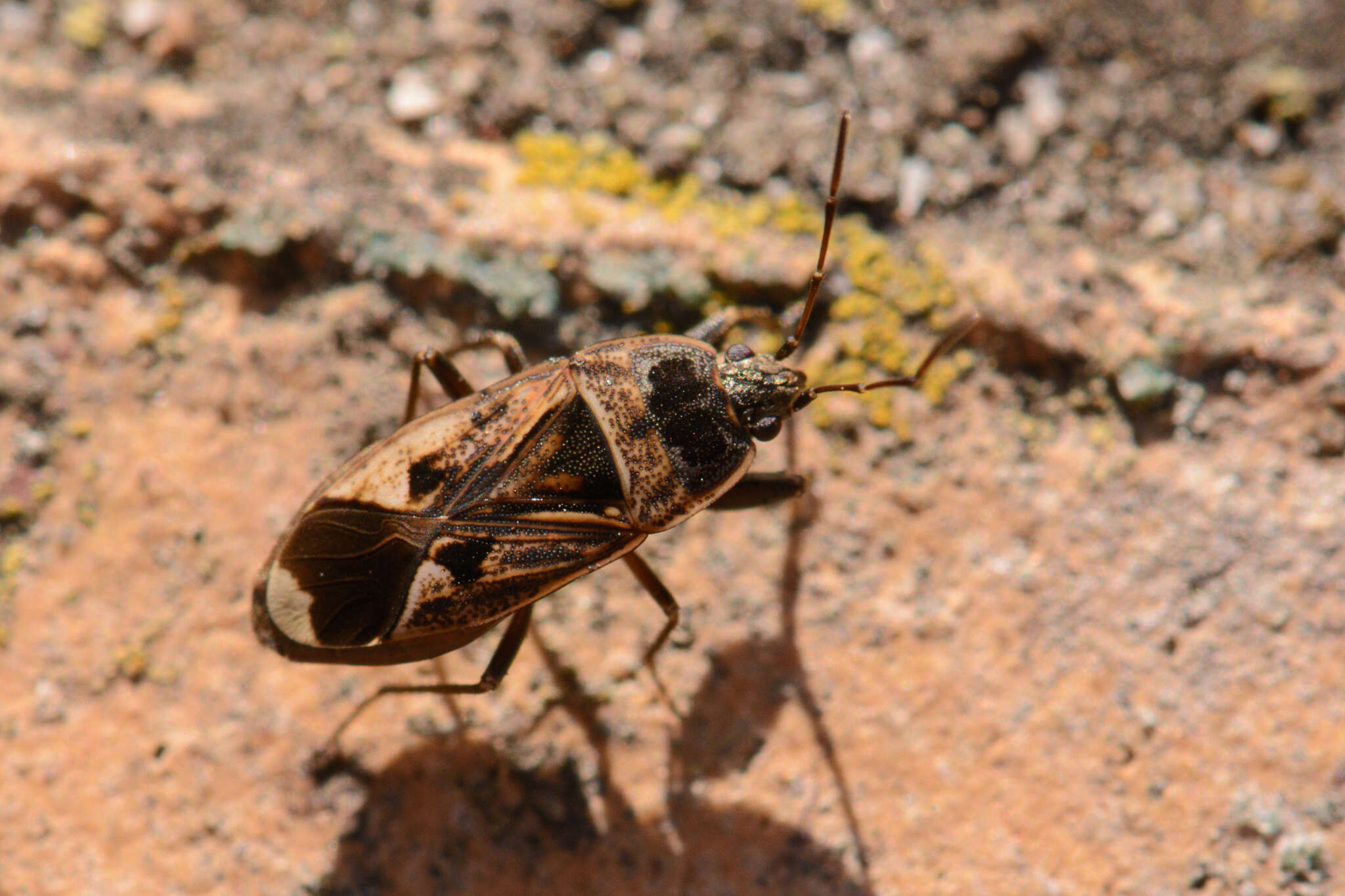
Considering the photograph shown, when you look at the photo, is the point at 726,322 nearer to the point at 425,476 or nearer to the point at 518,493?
the point at 518,493

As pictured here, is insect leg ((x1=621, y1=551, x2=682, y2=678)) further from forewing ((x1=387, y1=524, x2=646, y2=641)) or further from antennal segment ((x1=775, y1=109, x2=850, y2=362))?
antennal segment ((x1=775, y1=109, x2=850, y2=362))

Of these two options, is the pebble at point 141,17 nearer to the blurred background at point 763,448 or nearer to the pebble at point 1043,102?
the blurred background at point 763,448

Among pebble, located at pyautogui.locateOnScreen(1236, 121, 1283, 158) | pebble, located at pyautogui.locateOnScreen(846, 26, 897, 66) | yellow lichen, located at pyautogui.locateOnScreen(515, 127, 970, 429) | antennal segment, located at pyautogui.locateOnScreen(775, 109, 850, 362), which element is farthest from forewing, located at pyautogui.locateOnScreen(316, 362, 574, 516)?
pebble, located at pyautogui.locateOnScreen(1236, 121, 1283, 158)

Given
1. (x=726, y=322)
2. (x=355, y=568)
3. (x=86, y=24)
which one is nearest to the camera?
(x=355, y=568)

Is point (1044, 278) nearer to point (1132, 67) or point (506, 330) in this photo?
point (1132, 67)

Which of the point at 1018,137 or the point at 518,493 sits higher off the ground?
the point at 1018,137

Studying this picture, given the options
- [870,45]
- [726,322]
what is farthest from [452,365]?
[870,45]
